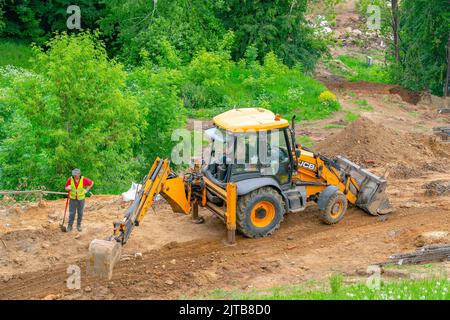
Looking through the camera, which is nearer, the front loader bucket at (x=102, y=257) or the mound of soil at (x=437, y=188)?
the front loader bucket at (x=102, y=257)

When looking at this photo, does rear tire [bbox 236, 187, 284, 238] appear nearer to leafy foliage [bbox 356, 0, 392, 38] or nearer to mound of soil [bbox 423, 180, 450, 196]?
mound of soil [bbox 423, 180, 450, 196]

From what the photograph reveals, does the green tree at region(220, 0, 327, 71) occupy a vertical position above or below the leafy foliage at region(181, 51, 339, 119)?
above

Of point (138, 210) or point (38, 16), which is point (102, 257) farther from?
point (38, 16)

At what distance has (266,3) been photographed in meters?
30.4

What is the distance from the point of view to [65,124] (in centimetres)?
1600

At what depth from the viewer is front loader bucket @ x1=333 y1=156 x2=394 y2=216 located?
47.0ft

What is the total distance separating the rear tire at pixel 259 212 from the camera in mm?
12750

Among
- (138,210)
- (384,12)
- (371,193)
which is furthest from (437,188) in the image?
(384,12)

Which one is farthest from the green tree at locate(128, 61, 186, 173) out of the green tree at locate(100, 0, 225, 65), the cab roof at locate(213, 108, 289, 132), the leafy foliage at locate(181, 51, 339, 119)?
the green tree at locate(100, 0, 225, 65)

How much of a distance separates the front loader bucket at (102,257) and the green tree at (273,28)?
19.9 metres

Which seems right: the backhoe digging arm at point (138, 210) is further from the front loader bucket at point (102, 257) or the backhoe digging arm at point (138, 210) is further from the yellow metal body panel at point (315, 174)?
the yellow metal body panel at point (315, 174)

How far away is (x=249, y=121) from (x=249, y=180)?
1095 millimetres

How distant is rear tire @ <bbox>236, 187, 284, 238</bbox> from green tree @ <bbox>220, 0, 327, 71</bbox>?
57.9 feet

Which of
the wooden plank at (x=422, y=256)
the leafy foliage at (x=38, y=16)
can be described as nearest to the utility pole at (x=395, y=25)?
the leafy foliage at (x=38, y=16)
